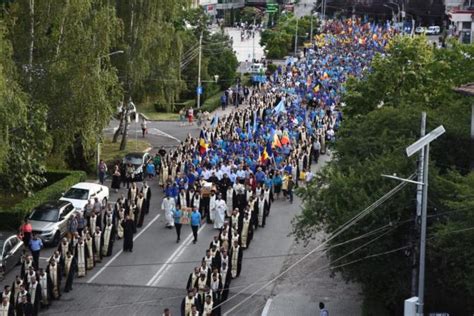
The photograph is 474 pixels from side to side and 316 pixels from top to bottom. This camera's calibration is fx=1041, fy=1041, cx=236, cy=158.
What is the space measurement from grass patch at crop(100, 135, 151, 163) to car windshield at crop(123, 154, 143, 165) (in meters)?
2.07

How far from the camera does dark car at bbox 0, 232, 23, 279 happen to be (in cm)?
2569

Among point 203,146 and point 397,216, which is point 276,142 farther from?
point 397,216

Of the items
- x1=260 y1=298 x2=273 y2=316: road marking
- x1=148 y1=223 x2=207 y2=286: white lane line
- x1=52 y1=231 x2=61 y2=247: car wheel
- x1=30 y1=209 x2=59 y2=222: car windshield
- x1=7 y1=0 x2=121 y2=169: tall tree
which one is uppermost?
x1=7 y1=0 x2=121 y2=169: tall tree

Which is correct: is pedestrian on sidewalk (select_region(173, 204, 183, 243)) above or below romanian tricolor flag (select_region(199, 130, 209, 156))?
below

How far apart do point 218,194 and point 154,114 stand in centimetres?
2776

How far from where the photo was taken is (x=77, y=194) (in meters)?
32.4

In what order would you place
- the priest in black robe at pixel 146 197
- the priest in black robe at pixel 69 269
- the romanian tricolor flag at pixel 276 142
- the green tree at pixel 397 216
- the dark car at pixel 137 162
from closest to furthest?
the green tree at pixel 397 216, the priest in black robe at pixel 69 269, the priest in black robe at pixel 146 197, the dark car at pixel 137 162, the romanian tricolor flag at pixel 276 142

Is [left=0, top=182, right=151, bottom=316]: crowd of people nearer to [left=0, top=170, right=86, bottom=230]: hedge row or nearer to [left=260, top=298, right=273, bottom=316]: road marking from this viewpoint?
[left=0, top=170, right=86, bottom=230]: hedge row

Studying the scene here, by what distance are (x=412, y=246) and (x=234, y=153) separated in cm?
1968

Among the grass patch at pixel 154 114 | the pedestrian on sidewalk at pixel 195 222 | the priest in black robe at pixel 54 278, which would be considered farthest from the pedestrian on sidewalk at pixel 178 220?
the grass patch at pixel 154 114

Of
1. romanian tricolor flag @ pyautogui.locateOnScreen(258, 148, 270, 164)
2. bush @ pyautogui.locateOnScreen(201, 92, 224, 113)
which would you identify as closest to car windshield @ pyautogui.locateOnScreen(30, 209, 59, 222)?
romanian tricolor flag @ pyautogui.locateOnScreen(258, 148, 270, 164)

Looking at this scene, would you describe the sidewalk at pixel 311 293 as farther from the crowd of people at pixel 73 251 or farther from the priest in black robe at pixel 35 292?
the priest in black robe at pixel 35 292

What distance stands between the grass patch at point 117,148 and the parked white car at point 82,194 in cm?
822

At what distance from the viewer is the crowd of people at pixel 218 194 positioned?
23.7 meters
